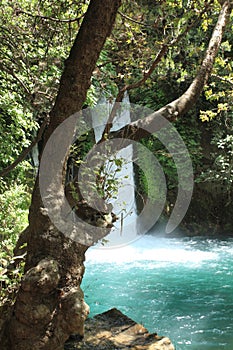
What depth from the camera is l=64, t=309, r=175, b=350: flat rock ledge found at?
255cm

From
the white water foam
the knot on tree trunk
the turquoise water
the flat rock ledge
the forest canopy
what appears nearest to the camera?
the knot on tree trunk

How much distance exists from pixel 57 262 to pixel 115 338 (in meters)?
0.90

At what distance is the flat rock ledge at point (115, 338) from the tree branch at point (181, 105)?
4.87 feet

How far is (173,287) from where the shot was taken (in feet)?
18.7

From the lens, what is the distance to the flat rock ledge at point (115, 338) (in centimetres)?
255

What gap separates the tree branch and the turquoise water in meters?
2.28

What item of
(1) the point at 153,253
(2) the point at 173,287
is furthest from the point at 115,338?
(1) the point at 153,253

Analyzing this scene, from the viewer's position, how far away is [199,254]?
780 centimetres

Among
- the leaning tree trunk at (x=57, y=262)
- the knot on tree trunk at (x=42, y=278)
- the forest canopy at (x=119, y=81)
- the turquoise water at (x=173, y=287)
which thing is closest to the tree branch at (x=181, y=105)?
the forest canopy at (x=119, y=81)

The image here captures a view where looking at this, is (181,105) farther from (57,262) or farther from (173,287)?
(173,287)

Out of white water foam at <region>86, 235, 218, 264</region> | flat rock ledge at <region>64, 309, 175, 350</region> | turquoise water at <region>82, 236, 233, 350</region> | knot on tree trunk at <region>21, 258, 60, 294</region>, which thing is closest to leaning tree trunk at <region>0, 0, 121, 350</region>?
knot on tree trunk at <region>21, 258, 60, 294</region>

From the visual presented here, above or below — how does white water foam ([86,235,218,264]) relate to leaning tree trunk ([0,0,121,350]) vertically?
below

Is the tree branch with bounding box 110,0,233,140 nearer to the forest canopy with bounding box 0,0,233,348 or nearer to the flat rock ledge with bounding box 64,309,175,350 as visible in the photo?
the forest canopy with bounding box 0,0,233,348

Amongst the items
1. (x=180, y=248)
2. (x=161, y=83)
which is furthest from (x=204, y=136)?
(x=180, y=248)
